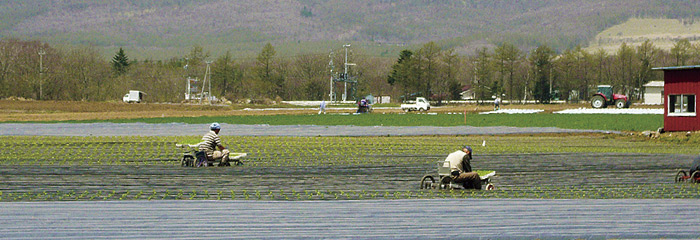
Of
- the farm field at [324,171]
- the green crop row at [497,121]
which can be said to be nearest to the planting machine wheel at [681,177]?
the farm field at [324,171]

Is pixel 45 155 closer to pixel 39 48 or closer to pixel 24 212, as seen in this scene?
pixel 24 212

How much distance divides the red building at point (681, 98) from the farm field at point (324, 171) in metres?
6.61

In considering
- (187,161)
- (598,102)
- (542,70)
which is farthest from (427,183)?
(542,70)

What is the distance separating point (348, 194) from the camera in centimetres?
1747

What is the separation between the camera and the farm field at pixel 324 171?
1756cm

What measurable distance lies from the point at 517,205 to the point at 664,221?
2755 millimetres

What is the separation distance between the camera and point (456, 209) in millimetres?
14539

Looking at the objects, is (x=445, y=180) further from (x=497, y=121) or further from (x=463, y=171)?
(x=497, y=121)

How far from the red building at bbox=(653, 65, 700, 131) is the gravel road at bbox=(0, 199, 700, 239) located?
101 ft

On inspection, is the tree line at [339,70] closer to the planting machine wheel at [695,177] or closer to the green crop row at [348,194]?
the planting machine wheel at [695,177]

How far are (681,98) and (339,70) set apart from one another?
137164 mm

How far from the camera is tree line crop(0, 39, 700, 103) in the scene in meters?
142

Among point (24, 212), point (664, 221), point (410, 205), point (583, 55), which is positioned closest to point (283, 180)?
point (410, 205)

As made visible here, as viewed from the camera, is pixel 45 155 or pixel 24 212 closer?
pixel 24 212
